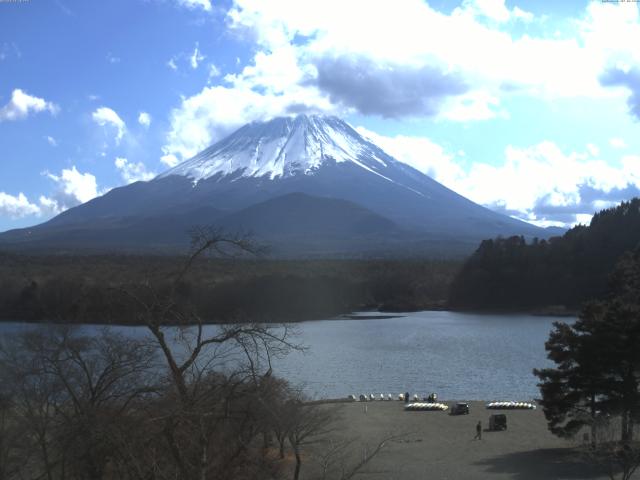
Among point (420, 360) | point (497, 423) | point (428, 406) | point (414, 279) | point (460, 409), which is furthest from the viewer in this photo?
point (414, 279)

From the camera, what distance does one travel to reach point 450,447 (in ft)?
53.3

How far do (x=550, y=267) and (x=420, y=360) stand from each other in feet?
108

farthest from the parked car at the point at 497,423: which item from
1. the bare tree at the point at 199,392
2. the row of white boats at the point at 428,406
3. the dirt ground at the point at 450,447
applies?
the bare tree at the point at 199,392

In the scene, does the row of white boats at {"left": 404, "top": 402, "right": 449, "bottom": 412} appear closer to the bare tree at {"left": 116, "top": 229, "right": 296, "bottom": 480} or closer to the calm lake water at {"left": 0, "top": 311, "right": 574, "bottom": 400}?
the calm lake water at {"left": 0, "top": 311, "right": 574, "bottom": 400}

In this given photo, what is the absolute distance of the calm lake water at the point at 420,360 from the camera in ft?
82.2

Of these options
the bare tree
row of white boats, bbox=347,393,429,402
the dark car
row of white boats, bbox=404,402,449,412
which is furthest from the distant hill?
the bare tree

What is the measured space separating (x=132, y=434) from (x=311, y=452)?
9.98m

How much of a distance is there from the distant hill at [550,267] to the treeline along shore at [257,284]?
604 cm

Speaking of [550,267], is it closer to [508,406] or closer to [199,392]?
[508,406]

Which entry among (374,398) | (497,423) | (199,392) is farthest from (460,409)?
(199,392)

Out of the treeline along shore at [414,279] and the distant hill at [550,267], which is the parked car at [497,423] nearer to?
the treeline along shore at [414,279]

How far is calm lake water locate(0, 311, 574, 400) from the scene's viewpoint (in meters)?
25.1

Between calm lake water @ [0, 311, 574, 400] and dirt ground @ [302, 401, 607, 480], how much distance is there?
2883 millimetres

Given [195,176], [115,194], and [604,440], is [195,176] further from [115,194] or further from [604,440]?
[604,440]
